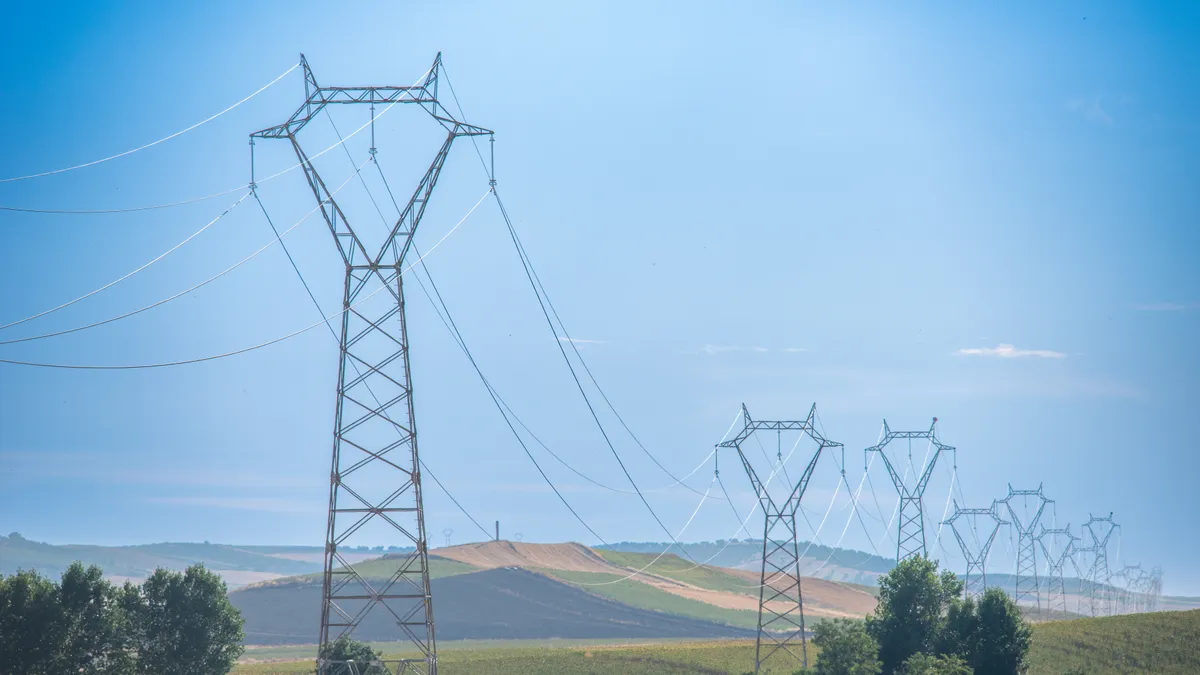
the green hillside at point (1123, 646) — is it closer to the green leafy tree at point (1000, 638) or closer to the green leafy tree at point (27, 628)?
the green leafy tree at point (1000, 638)

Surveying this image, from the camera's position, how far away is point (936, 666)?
222 feet

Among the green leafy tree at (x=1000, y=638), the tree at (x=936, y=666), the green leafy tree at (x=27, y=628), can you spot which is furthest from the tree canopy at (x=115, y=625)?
the green leafy tree at (x=1000, y=638)

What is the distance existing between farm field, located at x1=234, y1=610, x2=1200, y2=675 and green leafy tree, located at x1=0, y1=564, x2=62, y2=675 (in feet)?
99.6

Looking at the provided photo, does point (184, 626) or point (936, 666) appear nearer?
point (184, 626)

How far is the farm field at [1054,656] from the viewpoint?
3465 inches

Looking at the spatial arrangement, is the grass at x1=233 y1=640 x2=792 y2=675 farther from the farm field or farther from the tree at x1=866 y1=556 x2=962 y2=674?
the tree at x1=866 y1=556 x2=962 y2=674

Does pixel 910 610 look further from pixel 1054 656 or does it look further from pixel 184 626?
pixel 184 626

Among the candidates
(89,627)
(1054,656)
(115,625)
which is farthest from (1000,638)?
(89,627)

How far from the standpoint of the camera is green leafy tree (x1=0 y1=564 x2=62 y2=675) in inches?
2344

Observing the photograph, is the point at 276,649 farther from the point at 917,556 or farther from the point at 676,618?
the point at 917,556

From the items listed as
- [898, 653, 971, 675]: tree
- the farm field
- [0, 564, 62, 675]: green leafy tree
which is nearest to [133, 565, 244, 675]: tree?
[0, 564, 62, 675]: green leafy tree

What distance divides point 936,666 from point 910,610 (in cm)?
1011

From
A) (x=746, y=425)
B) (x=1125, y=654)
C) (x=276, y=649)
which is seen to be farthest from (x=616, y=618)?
(x=746, y=425)

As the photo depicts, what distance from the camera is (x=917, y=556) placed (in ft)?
262
